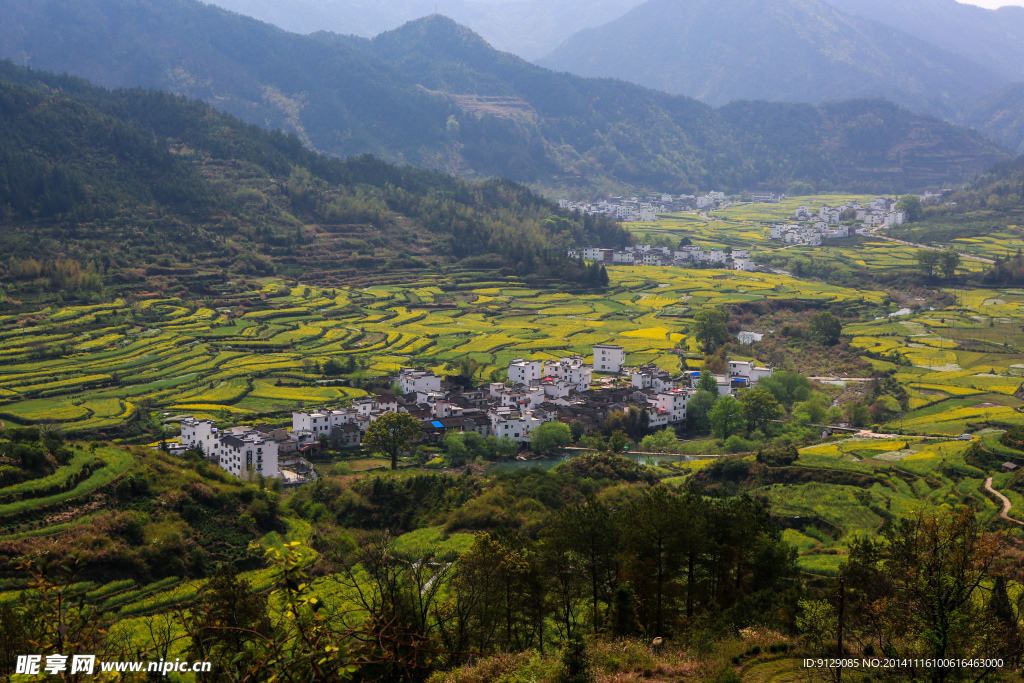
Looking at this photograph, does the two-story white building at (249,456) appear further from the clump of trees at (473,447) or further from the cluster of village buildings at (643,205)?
the cluster of village buildings at (643,205)

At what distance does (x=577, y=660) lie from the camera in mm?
10367

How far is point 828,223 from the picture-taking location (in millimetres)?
109250

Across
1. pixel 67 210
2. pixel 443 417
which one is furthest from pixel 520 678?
pixel 67 210

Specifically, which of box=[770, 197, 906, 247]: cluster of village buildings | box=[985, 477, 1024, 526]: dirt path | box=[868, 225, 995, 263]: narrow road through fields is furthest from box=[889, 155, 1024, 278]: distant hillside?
box=[985, 477, 1024, 526]: dirt path

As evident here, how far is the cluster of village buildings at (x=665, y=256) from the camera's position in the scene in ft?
294

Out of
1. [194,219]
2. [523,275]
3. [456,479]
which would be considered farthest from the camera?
[523,275]

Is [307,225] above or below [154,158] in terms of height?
below

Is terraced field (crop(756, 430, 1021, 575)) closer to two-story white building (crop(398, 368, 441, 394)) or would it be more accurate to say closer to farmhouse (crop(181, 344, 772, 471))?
farmhouse (crop(181, 344, 772, 471))

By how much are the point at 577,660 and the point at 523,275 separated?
2761 inches

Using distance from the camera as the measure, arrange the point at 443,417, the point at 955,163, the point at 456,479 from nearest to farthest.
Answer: the point at 456,479 < the point at 443,417 < the point at 955,163

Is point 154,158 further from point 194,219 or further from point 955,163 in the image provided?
point 955,163

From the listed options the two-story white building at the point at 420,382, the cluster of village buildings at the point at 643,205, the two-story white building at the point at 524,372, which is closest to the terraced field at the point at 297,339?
the two-story white building at the point at 524,372

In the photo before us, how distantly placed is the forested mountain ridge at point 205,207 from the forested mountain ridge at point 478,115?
55.7m

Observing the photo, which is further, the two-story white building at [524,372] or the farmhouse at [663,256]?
the farmhouse at [663,256]
